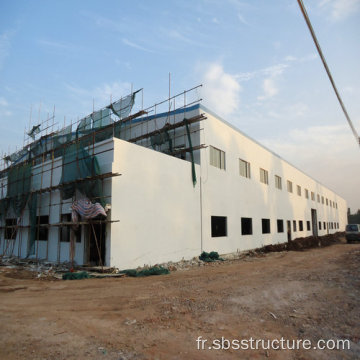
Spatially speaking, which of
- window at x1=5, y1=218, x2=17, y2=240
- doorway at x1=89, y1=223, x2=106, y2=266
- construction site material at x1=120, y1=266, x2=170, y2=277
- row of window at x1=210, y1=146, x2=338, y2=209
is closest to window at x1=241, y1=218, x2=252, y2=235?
row of window at x1=210, y1=146, x2=338, y2=209

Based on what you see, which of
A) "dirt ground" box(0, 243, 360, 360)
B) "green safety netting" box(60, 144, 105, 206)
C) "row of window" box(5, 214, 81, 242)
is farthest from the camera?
"row of window" box(5, 214, 81, 242)

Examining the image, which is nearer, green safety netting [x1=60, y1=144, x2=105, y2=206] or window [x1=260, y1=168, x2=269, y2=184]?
green safety netting [x1=60, y1=144, x2=105, y2=206]

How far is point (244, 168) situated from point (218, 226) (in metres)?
5.78

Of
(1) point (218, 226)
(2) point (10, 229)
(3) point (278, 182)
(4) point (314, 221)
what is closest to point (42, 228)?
(2) point (10, 229)

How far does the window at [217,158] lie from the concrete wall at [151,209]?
251 centimetres

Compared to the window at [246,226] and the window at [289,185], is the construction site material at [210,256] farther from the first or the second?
the window at [289,185]

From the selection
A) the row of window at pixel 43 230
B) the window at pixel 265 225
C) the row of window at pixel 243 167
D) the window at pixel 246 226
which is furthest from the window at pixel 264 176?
the row of window at pixel 43 230

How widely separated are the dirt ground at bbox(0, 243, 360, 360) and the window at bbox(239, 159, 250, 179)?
11.7 m

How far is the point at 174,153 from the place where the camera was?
648 inches

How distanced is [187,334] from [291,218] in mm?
27782

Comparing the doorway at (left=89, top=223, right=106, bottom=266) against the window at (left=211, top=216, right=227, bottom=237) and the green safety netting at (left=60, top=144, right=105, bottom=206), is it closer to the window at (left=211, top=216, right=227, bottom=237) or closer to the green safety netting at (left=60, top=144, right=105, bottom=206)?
the green safety netting at (left=60, top=144, right=105, bottom=206)

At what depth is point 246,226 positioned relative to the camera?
800 inches

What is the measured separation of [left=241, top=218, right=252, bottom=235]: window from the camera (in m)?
19.7

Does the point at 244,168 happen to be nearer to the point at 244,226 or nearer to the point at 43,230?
the point at 244,226
